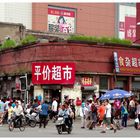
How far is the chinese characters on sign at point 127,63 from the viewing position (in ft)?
127

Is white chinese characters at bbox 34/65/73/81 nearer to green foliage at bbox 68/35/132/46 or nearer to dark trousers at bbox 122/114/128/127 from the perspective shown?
green foliage at bbox 68/35/132/46

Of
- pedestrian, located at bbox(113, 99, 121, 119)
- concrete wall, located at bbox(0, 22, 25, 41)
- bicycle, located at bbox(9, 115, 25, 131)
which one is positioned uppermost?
concrete wall, located at bbox(0, 22, 25, 41)

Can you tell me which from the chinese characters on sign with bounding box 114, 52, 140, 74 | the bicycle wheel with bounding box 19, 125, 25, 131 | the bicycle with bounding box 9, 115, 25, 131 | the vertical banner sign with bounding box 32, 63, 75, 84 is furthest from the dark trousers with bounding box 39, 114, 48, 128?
the chinese characters on sign with bounding box 114, 52, 140, 74

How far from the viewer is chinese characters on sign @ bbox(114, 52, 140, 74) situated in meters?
A: 38.8

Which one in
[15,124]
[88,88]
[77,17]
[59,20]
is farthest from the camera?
[77,17]

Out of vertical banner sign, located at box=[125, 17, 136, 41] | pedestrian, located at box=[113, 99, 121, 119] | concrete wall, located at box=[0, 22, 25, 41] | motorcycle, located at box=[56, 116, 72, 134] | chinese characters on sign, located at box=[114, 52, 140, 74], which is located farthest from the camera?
vertical banner sign, located at box=[125, 17, 136, 41]

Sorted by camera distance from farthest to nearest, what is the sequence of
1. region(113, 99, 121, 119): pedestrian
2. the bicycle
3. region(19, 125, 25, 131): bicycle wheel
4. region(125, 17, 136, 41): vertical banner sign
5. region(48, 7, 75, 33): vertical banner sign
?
region(125, 17, 136, 41): vertical banner sign
region(48, 7, 75, 33): vertical banner sign
region(113, 99, 121, 119): pedestrian
region(19, 125, 25, 131): bicycle wheel
the bicycle

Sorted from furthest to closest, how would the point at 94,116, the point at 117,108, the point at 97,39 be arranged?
1. the point at 97,39
2. the point at 117,108
3. the point at 94,116

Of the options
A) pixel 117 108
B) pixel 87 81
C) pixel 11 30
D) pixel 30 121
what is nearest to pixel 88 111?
pixel 117 108

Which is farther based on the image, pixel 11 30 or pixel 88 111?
pixel 11 30

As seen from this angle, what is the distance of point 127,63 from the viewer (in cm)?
3931

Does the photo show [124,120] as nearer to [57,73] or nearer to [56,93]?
[57,73]

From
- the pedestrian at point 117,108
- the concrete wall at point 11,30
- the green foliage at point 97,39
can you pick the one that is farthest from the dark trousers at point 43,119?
the concrete wall at point 11,30

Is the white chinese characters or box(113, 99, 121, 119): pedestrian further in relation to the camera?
the white chinese characters
